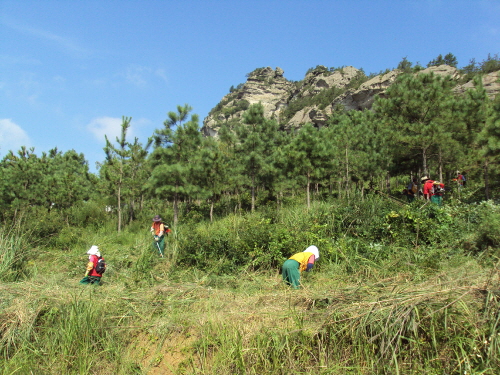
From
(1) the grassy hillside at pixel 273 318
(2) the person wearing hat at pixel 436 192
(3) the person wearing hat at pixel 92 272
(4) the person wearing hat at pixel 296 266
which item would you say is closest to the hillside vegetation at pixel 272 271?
(1) the grassy hillside at pixel 273 318

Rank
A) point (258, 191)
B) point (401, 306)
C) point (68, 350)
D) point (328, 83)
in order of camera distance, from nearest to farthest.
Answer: point (401, 306) → point (68, 350) → point (258, 191) → point (328, 83)

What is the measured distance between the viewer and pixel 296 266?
611 centimetres

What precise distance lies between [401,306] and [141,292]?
4.21 metres

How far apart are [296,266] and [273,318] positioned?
6.05 ft

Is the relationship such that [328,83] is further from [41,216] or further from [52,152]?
[41,216]

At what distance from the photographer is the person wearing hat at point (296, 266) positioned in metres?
6.00

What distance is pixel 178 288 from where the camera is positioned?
591 cm

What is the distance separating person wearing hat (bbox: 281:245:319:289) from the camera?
19.7 feet

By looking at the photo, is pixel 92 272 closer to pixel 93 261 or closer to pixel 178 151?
pixel 93 261

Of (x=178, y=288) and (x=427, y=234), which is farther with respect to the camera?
(x=427, y=234)

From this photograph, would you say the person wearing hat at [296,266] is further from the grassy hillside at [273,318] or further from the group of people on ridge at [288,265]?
the grassy hillside at [273,318]

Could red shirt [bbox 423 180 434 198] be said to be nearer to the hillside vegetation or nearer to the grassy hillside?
the hillside vegetation

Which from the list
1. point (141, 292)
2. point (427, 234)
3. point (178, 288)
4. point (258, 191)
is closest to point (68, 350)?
point (141, 292)

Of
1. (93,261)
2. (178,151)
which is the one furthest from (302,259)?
(178,151)
